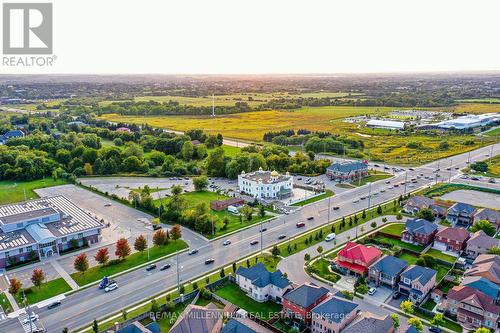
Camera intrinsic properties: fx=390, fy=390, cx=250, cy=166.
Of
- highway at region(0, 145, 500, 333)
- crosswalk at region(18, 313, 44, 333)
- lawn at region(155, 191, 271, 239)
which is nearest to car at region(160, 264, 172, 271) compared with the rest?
highway at region(0, 145, 500, 333)

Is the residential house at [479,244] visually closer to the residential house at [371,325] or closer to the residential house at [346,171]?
the residential house at [371,325]

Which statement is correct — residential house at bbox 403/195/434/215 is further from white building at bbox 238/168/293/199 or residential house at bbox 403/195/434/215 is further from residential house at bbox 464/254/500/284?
white building at bbox 238/168/293/199

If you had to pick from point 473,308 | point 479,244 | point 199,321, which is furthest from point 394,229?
point 199,321

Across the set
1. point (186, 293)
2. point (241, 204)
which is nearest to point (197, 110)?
point (241, 204)

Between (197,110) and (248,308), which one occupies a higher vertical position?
(197,110)

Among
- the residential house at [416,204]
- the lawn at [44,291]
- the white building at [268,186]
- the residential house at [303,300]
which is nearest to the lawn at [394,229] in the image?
the residential house at [416,204]

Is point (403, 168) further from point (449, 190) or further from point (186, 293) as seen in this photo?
point (186, 293)

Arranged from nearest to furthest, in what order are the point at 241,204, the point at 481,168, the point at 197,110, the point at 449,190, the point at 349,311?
1. the point at 349,311
2. the point at 241,204
3. the point at 449,190
4. the point at 481,168
5. the point at 197,110
